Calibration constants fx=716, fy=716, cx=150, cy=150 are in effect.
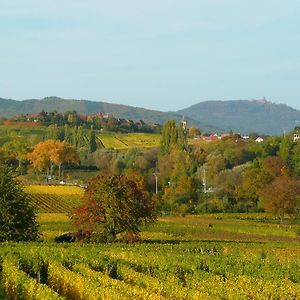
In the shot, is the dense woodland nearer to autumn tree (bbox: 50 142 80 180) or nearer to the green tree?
autumn tree (bbox: 50 142 80 180)

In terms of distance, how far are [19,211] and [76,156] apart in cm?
9260

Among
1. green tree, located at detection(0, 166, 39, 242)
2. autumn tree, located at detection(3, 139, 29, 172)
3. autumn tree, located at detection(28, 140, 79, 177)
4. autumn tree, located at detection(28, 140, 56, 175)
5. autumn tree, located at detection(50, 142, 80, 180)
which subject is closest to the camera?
green tree, located at detection(0, 166, 39, 242)

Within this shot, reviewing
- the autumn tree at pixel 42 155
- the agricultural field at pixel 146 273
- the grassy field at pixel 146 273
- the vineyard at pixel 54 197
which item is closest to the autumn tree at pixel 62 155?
the autumn tree at pixel 42 155

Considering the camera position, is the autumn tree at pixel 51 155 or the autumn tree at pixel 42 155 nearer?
the autumn tree at pixel 51 155

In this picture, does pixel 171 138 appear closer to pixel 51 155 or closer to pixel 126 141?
pixel 51 155

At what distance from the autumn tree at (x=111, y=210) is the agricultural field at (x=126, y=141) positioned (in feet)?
412

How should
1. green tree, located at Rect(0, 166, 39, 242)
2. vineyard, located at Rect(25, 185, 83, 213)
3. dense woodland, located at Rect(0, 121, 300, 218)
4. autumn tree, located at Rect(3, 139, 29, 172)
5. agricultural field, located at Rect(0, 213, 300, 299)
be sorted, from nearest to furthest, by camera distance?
agricultural field, located at Rect(0, 213, 300, 299), green tree, located at Rect(0, 166, 39, 242), vineyard, located at Rect(25, 185, 83, 213), dense woodland, located at Rect(0, 121, 300, 218), autumn tree, located at Rect(3, 139, 29, 172)

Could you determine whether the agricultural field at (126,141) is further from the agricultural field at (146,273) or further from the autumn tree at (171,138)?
the agricultural field at (146,273)

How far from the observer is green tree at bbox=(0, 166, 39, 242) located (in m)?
44.5

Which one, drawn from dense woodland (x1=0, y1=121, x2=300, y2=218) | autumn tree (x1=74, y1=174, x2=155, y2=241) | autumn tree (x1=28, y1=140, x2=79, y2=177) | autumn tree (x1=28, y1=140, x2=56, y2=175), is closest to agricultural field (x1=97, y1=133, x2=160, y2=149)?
dense woodland (x1=0, y1=121, x2=300, y2=218)

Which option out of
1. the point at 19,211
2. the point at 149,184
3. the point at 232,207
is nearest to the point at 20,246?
the point at 19,211

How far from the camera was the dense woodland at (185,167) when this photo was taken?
10200 centimetres

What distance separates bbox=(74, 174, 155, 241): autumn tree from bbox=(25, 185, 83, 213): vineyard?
30628 mm

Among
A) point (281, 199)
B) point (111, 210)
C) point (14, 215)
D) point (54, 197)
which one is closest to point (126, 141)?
point (54, 197)
